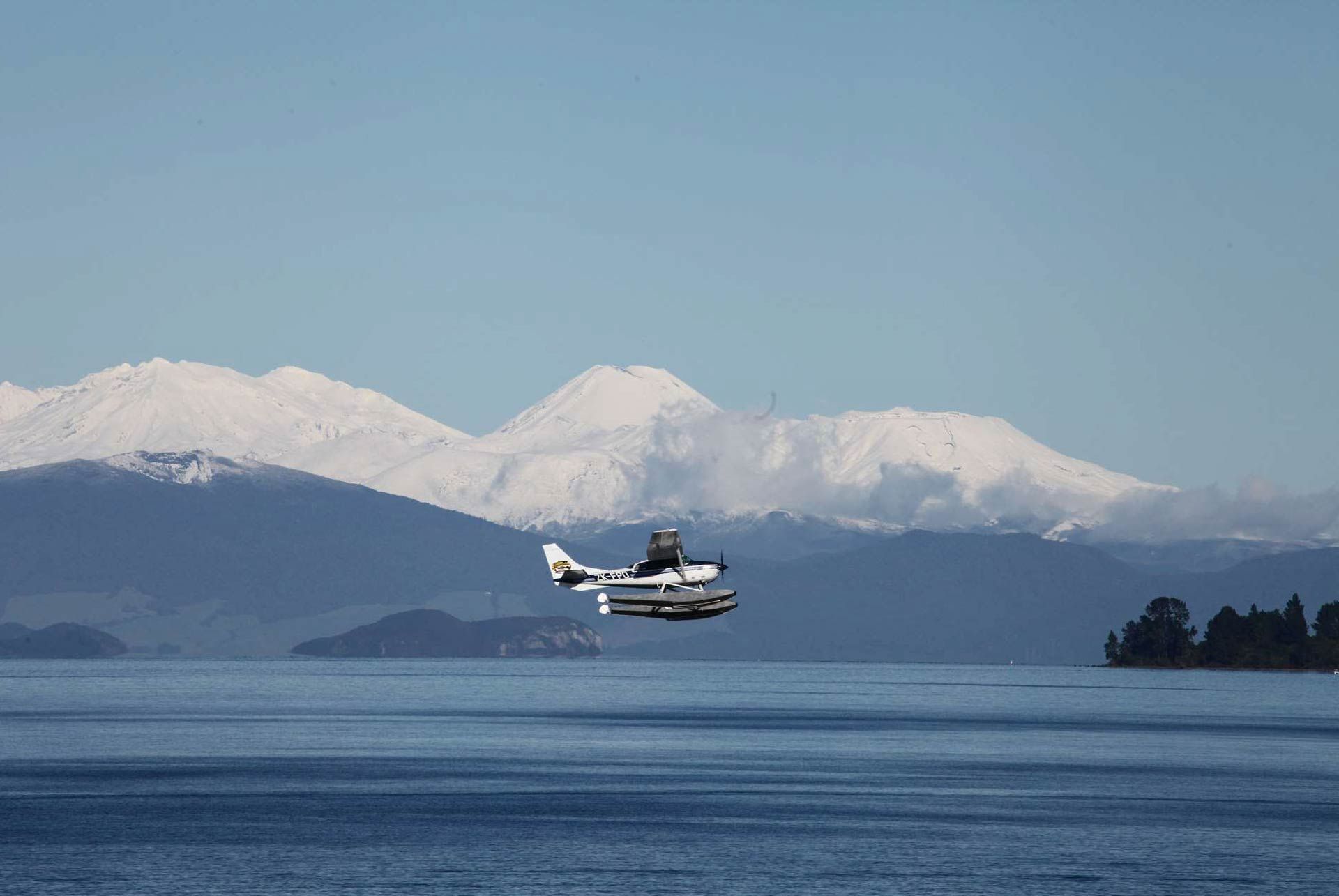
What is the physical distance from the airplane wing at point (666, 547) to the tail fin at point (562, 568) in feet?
22.7

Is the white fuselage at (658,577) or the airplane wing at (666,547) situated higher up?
the airplane wing at (666,547)

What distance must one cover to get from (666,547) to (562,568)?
21.8 m

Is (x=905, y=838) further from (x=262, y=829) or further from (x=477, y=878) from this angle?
(x=262, y=829)

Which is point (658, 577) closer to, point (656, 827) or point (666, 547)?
point (666, 547)

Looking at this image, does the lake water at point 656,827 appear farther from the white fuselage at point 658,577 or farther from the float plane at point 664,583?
the white fuselage at point 658,577

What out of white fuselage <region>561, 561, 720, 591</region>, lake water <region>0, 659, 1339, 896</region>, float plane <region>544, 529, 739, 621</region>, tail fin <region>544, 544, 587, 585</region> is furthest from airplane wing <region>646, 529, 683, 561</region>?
lake water <region>0, 659, 1339, 896</region>

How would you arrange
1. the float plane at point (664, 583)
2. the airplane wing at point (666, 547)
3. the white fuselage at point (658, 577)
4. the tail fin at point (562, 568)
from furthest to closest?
the tail fin at point (562, 568), the white fuselage at point (658, 577), the airplane wing at point (666, 547), the float plane at point (664, 583)

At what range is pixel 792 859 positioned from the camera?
114188mm

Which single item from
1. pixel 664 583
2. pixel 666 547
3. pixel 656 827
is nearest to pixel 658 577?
pixel 664 583

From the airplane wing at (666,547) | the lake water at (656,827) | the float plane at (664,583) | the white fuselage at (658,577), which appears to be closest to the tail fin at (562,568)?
the float plane at (664,583)

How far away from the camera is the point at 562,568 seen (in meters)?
155

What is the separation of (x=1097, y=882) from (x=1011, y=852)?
12.7 metres

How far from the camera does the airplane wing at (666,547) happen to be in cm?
13338

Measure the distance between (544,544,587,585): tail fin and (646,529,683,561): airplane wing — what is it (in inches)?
272
